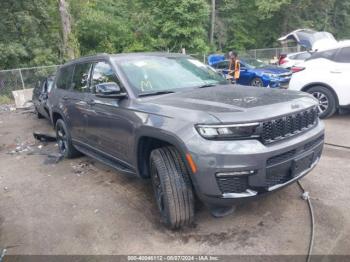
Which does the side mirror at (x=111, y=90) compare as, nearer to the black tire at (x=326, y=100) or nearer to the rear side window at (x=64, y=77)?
the rear side window at (x=64, y=77)

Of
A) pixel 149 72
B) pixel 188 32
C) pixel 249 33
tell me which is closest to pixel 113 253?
pixel 149 72

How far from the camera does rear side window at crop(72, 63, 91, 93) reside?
4832 mm

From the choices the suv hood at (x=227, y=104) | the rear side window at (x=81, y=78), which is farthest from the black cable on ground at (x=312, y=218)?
the rear side window at (x=81, y=78)

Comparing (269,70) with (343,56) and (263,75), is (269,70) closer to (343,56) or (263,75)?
(263,75)

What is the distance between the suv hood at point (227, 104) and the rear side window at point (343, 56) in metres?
4.34

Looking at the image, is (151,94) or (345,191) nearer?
(151,94)

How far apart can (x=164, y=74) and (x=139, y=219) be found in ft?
5.88

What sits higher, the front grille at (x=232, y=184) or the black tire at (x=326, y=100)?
the front grille at (x=232, y=184)

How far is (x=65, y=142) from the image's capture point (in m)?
5.96

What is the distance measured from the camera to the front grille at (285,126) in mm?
2961

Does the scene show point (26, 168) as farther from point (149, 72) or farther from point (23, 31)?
point (23, 31)

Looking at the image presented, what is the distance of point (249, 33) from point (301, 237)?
3066cm

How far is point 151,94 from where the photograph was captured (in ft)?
12.4

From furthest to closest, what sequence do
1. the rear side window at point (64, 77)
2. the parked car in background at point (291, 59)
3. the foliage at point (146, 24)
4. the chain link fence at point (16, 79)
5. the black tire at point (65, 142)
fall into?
the foliage at point (146, 24) < the parked car in background at point (291, 59) < the chain link fence at point (16, 79) < the black tire at point (65, 142) < the rear side window at point (64, 77)
